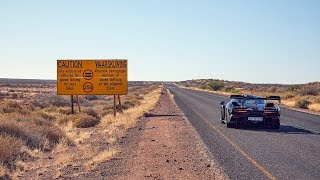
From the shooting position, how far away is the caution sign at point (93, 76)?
114 ft

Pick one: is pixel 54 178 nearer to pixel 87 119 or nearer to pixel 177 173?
pixel 177 173

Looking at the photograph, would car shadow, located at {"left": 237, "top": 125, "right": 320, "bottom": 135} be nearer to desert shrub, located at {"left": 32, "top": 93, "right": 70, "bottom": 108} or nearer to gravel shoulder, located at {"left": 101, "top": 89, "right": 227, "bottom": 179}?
gravel shoulder, located at {"left": 101, "top": 89, "right": 227, "bottom": 179}

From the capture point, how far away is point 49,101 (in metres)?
48.1

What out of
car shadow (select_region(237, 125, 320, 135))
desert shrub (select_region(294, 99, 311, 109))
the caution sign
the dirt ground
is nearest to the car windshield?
car shadow (select_region(237, 125, 320, 135))

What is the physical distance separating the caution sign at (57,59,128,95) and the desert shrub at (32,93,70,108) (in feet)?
36.2

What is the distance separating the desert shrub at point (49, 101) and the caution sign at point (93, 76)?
1103cm

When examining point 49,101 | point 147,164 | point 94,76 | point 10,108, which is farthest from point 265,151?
point 49,101

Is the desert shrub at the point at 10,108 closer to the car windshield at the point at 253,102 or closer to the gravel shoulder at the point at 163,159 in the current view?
the gravel shoulder at the point at 163,159

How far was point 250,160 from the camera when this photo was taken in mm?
13406

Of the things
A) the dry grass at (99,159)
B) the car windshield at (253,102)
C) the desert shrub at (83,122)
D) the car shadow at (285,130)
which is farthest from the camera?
the desert shrub at (83,122)

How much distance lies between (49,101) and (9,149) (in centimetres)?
3377

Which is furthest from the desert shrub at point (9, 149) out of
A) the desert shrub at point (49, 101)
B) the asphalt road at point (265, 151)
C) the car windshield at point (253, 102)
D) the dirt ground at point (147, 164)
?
the desert shrub at point (49, 101)

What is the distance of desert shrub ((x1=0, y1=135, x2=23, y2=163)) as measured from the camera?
46.3 ft

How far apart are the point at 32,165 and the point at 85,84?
21.0 m
